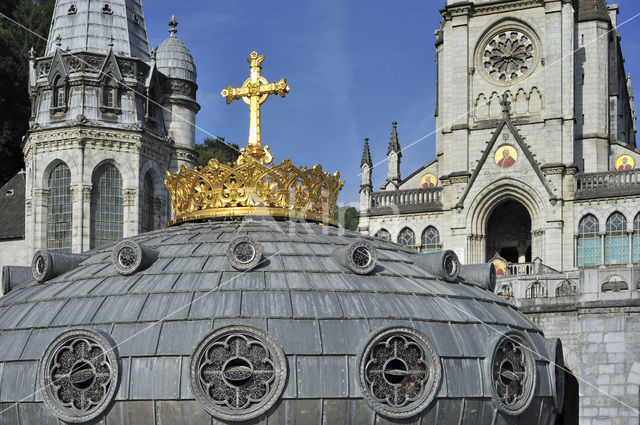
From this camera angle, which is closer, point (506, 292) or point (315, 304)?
point (315, 304)

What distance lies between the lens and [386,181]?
66875mm

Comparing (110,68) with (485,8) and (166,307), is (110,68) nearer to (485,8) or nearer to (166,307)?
(485,8)

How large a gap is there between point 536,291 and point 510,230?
21584 mm

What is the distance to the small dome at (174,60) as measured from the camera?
210 feet

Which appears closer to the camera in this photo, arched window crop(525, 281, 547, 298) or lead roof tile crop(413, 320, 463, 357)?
lead roof tile crop(413, 320, 463, 357)

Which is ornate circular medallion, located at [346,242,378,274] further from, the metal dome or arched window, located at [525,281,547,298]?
arched window, located at [525,281,547,298]

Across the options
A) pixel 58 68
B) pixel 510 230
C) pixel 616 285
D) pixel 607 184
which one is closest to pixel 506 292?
pixel 616 285

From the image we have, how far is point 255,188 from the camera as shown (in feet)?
54.5

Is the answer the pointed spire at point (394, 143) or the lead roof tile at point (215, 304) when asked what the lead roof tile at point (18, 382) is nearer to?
the lead roof tile at point (215, 304)

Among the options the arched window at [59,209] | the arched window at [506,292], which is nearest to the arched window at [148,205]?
the arched window at [59,209]

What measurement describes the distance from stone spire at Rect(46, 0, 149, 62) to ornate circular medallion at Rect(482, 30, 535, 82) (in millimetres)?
20149

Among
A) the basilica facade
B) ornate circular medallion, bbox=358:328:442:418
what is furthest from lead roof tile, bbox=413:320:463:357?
the basilica facade

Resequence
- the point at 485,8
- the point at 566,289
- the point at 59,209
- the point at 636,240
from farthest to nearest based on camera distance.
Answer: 1. the point at 485,8
2. the point at 59,209
3. the point at 636,240
4. the point at 566,289

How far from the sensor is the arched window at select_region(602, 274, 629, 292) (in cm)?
3588
